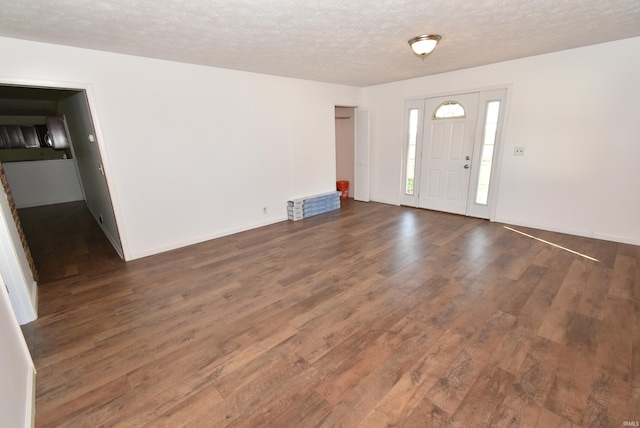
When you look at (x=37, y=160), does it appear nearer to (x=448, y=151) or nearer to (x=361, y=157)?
(x=361, y=157)

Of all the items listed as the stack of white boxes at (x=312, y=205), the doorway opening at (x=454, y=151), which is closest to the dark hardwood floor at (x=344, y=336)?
the doorway opening at (x=454, y=151)

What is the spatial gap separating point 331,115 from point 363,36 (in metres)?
2.77

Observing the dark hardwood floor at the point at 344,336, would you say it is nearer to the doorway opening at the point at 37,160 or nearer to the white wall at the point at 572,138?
the white wall at the point at 572,138

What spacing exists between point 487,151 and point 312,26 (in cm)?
359

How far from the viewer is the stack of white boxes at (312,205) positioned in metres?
5.22

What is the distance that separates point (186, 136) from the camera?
12.6 feet

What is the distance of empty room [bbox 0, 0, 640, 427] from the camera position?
175 centimetres

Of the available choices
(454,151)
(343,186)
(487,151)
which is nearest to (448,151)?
(454,151)

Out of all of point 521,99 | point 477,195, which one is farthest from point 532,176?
point 521,99

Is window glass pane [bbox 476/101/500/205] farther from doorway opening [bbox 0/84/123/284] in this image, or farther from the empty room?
doorway opening [bbox 0/84/123/284]

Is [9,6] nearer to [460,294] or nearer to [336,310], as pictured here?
[336,310]

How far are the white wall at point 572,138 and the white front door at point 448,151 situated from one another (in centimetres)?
32

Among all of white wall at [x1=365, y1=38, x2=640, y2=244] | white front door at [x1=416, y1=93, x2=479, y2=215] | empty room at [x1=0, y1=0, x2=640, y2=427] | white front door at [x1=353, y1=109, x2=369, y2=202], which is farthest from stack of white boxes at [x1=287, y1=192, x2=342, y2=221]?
white wall at [x1=365, y1=38, x2=640, y2=244]

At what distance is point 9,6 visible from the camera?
2047mm
